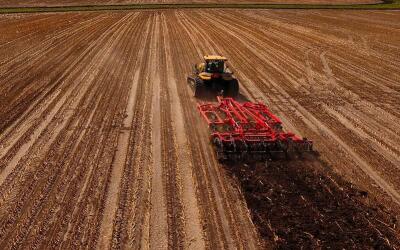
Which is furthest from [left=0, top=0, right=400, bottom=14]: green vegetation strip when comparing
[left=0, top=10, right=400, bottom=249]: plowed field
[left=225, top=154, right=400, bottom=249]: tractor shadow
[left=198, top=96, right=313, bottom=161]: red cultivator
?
[left=225, top=154, right=400, bottom=249]: tractor shadow

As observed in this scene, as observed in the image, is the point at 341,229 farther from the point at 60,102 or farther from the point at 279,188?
the point at 60,102

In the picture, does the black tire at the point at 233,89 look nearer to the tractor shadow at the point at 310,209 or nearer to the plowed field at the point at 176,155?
the plowed field at the point at 176,155

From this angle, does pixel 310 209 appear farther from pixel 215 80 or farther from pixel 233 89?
pixel 215 80

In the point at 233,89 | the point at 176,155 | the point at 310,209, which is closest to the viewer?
the point at 310,209

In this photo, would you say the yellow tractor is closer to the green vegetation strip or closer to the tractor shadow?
the tractor shadow

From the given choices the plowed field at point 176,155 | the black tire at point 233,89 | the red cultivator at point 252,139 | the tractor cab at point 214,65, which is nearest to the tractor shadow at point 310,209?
the plowed field at point 176,155

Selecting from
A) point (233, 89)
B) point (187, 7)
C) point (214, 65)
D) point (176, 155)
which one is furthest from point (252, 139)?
point (187, 7)
